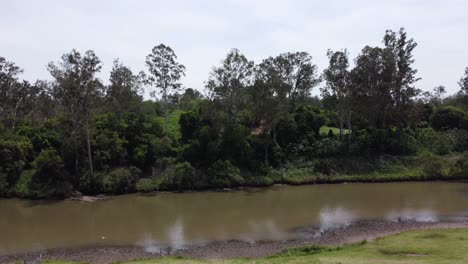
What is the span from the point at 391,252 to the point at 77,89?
30260 millimetres

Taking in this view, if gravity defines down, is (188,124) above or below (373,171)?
above

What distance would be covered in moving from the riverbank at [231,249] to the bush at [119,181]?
1424 cm

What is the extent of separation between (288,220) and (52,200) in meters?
20.6

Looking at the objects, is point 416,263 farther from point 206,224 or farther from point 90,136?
point 90,136

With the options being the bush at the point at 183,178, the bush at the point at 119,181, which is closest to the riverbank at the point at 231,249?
the bush at the point at 119,181

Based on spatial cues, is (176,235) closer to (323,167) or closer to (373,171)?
(323,167)

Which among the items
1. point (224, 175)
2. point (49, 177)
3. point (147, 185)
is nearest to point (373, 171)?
point (224, 175)

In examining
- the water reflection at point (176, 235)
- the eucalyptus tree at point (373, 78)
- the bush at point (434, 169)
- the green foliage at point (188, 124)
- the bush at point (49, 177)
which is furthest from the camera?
the green foliage at point (188, 124)

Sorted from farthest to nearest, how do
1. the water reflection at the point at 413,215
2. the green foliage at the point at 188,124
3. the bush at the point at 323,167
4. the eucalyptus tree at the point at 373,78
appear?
the green foliage at the point at 188,124 → the eucalyptus tree at the point at 373,78 → the bush at the point at 323,167 → the water reflection at the point at 413,215

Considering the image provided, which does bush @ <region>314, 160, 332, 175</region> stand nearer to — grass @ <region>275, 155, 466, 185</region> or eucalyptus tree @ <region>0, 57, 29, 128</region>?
grass @ <region>275, 155, 466, 185</region>

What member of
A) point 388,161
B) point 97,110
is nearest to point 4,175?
point 97,110

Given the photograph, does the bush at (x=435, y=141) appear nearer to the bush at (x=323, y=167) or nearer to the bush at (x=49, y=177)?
the bush at (x=323, y=167)

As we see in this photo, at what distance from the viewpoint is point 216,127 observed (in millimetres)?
42281

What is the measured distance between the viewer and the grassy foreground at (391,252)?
16.3 m
